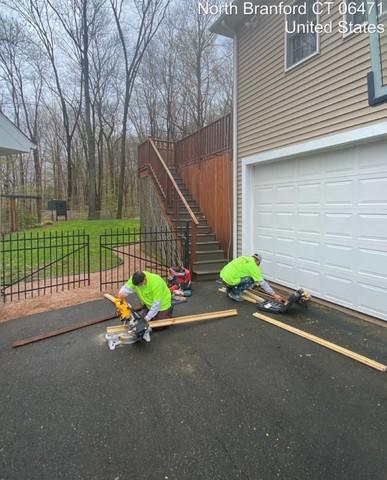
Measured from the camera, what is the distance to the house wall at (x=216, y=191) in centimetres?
758

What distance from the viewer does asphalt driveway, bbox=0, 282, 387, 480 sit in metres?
2.00

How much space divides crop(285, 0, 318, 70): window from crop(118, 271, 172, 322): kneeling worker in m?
4.54

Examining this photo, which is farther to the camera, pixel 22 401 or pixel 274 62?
pixel 274 62

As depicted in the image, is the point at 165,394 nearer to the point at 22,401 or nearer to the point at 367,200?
the point at 22,401

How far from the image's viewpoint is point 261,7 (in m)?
6.27

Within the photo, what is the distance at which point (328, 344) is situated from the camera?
370cm

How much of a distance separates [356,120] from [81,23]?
20570 millimetres

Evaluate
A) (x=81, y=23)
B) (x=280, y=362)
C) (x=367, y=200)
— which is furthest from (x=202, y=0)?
(x=280, y=362)

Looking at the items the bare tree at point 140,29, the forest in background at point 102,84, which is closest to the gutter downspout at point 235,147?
the forest in background at point 102,84

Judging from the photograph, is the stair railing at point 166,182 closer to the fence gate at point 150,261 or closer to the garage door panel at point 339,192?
the fence gate at point 150,261

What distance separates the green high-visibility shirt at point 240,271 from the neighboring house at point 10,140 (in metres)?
3.85

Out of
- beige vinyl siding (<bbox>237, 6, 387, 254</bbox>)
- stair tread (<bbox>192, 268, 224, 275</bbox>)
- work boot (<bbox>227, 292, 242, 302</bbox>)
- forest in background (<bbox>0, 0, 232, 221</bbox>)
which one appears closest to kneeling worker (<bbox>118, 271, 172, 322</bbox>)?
work boot (<bbox>227, 292, 242, 302</bbox>)

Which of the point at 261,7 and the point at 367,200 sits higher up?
the point at 261,7

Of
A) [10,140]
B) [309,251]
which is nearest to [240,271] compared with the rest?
[309,251]
